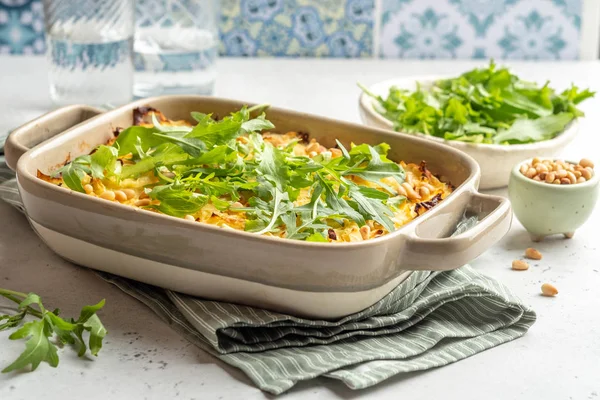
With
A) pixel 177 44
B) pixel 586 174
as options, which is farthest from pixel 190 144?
pixel 177 44

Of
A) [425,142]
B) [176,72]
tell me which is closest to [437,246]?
[425,142]

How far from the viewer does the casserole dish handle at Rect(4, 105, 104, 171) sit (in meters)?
1.83

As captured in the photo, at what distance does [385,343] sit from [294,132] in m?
0.67

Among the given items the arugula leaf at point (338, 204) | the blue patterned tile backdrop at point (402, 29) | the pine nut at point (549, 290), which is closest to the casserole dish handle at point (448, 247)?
the arugula leaf at point (338, 204)

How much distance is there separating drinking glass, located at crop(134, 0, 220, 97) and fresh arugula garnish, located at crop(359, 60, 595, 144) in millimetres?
699

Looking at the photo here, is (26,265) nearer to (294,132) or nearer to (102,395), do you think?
(102,395)

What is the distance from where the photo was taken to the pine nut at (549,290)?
1.75 m

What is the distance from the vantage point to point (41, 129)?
1970mm

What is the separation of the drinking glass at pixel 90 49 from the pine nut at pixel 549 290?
4.89ft

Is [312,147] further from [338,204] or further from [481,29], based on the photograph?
[481,29]

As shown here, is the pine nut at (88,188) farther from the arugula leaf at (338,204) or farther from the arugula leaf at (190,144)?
the arugula leaf at (338,204)

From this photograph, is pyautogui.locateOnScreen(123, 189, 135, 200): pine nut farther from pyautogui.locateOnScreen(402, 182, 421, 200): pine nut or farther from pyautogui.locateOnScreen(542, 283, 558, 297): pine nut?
pyautogui.locateOnScreen(542, 283, 558, 297): pine nut

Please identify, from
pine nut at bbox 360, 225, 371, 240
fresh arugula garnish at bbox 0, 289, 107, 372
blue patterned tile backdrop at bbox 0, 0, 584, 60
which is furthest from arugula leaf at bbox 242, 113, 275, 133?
blue patterned tile backdrop at bbox 0, 0, 584, 60

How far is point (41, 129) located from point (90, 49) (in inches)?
30.8
